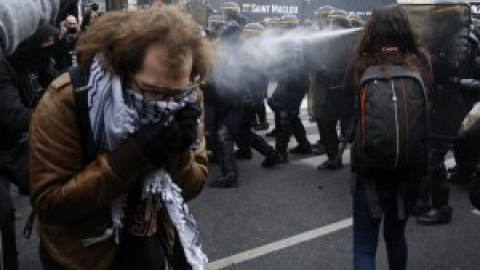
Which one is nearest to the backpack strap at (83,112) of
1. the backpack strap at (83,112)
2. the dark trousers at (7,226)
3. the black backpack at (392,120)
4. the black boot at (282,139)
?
the backpack strap at (83,112)

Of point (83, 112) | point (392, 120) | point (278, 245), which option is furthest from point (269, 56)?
point (83, 112)

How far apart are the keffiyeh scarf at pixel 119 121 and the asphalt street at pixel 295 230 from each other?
8.03 ft

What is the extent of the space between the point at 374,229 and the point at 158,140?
1.86 metres

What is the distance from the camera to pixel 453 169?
6750 mm

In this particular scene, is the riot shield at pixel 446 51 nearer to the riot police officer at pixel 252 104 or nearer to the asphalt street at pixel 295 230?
the asphalt street at pixel 295 230

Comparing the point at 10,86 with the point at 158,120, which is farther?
the point at 10,86

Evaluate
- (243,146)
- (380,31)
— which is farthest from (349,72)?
(243,146)

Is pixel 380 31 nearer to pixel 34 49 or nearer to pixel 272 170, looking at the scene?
pixel 34 49

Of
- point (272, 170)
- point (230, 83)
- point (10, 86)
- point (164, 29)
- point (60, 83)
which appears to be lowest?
point (272, 170)

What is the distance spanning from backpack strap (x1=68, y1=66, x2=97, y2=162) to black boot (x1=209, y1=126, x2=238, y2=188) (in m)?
4.55

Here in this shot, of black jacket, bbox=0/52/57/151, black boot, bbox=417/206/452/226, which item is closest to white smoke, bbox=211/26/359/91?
black boot, bbox=417/206/452/226

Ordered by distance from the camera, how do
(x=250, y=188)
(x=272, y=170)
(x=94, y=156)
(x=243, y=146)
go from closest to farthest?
(x=94, y=156)
(x=250, y=188)
(x=272, y=170)
(x=243, y=146)

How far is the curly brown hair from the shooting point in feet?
5.73

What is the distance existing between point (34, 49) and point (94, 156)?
2433 mm
